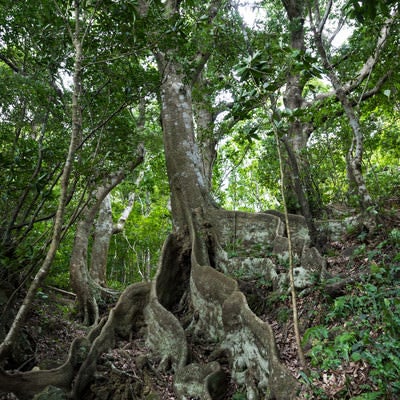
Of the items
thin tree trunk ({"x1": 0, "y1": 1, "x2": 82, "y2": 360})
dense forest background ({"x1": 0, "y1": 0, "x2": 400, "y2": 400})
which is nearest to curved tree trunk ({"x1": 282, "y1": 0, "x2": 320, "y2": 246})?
dense forest background ({"x1": 0, "y1": 0, "x2": 400, "y2": 400})

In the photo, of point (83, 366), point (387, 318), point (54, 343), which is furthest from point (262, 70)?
point (54, 343)

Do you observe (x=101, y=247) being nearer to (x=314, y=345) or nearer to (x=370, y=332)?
(x=314, y=345)

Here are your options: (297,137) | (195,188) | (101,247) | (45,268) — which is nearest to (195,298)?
(195,188)

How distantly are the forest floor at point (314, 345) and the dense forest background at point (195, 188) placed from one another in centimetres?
2

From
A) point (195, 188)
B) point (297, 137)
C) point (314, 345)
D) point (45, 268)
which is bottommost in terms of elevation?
point (314, 345)

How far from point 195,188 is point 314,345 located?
12.6 feet

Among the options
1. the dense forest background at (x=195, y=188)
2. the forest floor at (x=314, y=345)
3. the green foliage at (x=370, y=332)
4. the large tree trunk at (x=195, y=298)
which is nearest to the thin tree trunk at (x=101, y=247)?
the dense forest background at (x=195, y=188)

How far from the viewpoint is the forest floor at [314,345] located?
310 cm

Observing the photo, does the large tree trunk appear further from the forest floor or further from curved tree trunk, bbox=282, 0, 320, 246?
curved tree trunk, bbox=282, 0, 320, 246

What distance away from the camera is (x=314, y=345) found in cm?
352

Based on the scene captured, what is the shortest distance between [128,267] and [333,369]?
18694mm

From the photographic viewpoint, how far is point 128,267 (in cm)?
2080

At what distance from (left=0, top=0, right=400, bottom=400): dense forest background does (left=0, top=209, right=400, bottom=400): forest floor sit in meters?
0.02

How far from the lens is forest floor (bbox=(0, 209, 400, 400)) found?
122 inches
